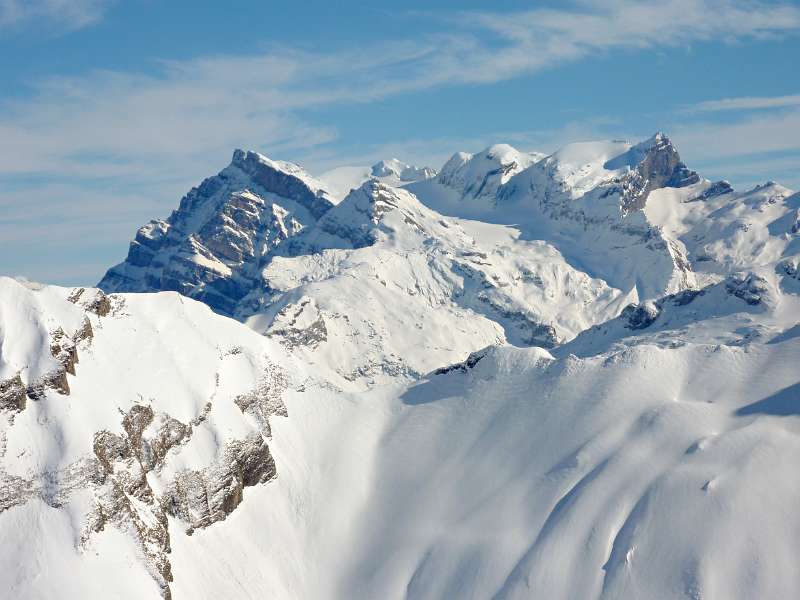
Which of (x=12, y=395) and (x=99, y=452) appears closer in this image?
(x=12, y=395)

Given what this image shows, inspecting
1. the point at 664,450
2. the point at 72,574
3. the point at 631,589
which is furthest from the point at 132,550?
the point at 664,450

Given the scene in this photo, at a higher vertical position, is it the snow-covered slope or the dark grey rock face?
the dark grey rock face

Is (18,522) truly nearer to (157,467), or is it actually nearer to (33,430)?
(33,430)

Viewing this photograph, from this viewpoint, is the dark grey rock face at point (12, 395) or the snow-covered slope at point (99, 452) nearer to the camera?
the snow-covered slope at point (99, 452)

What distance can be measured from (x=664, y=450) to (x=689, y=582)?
32.7 metres

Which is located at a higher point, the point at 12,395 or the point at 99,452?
the point at 12,395

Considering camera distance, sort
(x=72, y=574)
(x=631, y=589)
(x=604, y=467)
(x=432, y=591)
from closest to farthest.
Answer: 1. (x=72, y=574)
2. (x=631, y=589)
3. (x=432, y=591)
4. (x=604, y=467)

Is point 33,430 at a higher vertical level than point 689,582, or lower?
higher

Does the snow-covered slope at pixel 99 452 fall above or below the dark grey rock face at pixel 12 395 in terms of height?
below

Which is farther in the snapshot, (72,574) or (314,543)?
(314,543)

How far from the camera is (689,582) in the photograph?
161125 millimetres

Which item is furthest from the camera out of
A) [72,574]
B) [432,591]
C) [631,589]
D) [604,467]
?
[604,467]

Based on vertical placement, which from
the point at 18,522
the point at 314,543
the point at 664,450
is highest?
the point at 18,522

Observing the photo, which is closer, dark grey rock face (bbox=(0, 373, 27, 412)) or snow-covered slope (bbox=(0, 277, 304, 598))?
snow-covered slope (bbox=(0, 277, 304, 598))
